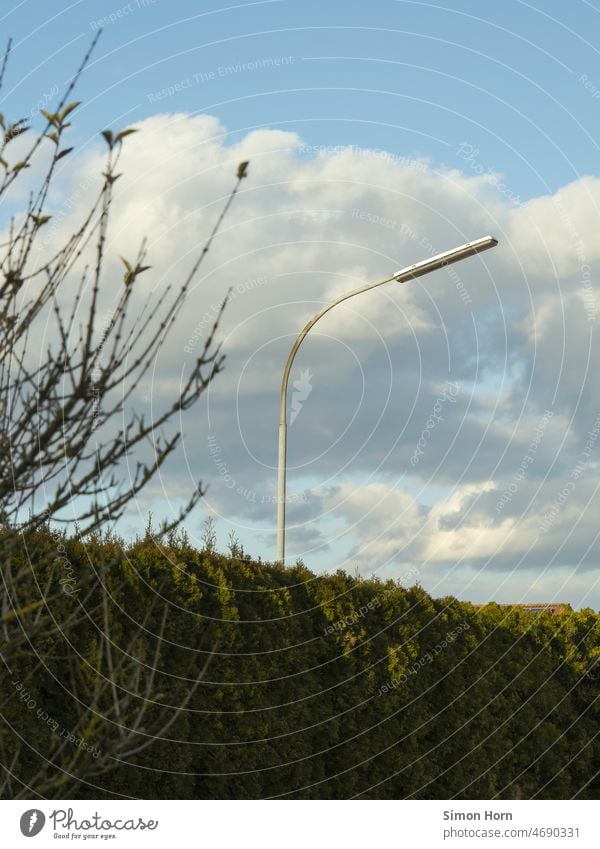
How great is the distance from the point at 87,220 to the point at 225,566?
7.19 meters

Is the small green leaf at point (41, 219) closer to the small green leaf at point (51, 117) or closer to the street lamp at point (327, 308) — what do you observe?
the small green leaf at point (51, 117)

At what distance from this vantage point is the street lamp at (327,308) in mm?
11625

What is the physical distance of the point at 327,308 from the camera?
42.1 ft

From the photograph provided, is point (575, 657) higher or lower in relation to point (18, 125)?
higher

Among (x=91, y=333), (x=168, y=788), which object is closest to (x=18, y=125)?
(x=91, y=333)

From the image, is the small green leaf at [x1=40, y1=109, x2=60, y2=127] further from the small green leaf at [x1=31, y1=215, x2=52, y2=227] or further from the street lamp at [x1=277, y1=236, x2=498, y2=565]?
the street lamp at [x1=277, y1=236, x2=498, y2=565]

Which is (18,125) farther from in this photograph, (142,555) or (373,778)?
(373,778)

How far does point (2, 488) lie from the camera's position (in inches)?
133

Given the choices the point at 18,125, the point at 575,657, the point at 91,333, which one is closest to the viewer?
the point at 91,333
